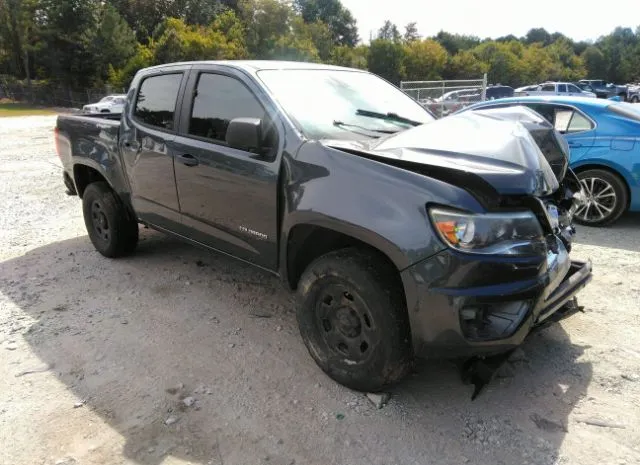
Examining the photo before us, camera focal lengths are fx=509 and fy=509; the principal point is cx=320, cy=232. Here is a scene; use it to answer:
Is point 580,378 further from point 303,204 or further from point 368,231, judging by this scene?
point 303,204

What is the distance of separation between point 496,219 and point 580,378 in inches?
53.5

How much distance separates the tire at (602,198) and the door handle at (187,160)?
4.56 m

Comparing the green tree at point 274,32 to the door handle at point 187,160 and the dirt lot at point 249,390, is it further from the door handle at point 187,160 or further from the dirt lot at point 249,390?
the dirt lot at point 249,390

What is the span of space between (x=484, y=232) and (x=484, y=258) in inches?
4.9

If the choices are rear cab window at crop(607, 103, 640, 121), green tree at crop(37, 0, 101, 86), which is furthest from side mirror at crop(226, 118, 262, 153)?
green tree at crop(37, 0, 101, 86)

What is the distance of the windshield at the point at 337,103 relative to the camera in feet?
10.8

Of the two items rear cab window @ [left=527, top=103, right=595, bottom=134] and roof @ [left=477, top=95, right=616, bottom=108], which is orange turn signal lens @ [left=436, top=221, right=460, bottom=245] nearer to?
rear cab window @ [left=527, top=103, right=595, bottom=134]

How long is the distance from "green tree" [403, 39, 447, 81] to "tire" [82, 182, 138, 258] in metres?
58.6

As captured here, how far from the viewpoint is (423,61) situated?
61.8 meters

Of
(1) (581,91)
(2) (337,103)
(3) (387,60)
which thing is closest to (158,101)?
(2) (337,103)

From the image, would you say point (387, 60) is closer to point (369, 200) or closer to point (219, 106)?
point (219, 106)

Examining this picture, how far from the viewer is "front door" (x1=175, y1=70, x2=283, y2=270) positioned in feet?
10.7

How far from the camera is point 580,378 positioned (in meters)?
3.08


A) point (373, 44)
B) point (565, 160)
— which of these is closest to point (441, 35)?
point (373, 44)
